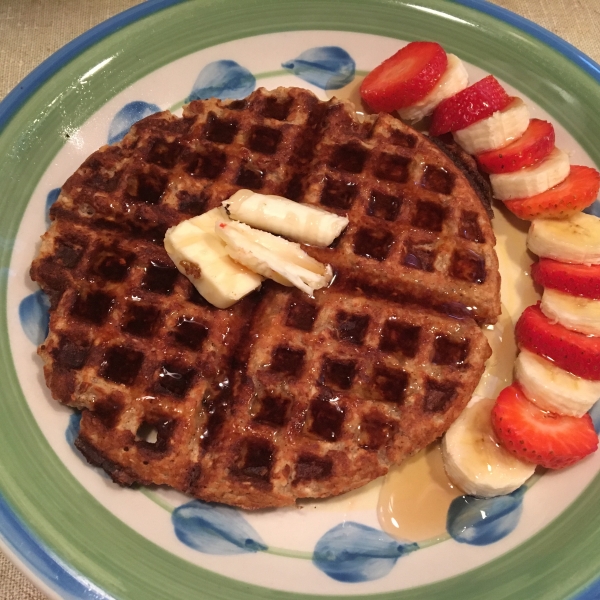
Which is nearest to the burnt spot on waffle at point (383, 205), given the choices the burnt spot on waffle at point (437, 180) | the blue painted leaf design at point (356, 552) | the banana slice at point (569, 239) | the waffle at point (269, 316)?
the waffle at point (269, 316)

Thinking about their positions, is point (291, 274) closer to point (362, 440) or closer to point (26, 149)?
point (362, 440)

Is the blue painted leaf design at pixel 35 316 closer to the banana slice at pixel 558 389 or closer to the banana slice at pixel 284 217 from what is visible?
the banana slice at pixel 284 217

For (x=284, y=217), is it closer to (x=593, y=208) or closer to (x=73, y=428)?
(x=73, y=428)

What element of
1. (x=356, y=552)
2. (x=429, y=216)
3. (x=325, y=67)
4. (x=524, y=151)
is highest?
(x=325, y=67)

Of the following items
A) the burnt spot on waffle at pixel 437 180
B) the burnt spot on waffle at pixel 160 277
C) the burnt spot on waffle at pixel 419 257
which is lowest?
the burnt spot on waffle at pixel 160 277

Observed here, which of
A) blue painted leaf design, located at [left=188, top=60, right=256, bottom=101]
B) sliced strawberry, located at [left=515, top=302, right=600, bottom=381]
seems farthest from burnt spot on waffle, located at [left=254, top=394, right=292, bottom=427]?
blue painted leaf design, located at [left=188, top=60, right=256, bottom=101]

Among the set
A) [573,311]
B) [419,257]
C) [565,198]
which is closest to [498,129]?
[565,198]

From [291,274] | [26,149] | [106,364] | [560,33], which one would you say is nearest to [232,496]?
[106,364]
